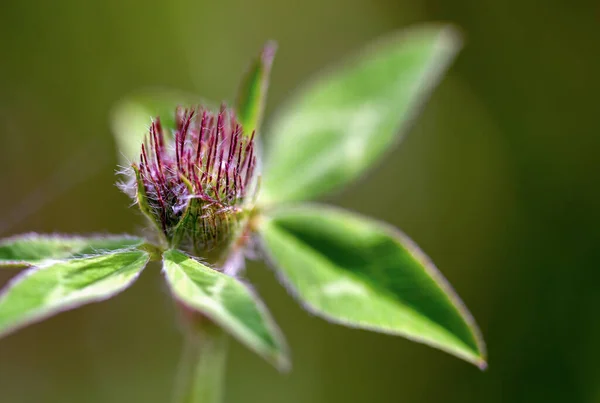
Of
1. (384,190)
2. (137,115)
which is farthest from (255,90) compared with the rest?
(384,190)

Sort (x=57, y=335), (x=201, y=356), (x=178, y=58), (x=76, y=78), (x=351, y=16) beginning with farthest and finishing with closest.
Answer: (x=351, y=16) → (x=178, y=58) → (x=76, y=78) → (x=57, y=335) → (x=201, y=356)

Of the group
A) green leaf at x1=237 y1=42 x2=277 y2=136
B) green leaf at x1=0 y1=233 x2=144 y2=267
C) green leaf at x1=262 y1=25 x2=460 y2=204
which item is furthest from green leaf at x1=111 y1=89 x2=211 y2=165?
green leaf at x1=0 y1=233 x2=144 y2=267

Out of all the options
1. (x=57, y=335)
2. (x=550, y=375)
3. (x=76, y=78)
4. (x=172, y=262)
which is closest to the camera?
(x=172, y=262)

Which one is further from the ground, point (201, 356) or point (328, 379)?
point (201, 356)

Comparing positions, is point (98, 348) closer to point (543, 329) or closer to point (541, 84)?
point (543, 329)

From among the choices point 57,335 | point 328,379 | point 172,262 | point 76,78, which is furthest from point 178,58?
point 172,262

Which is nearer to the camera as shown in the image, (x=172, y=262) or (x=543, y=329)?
(x=172, y=262)

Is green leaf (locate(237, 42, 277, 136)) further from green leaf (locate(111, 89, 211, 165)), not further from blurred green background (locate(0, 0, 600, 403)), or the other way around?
blurred green background (locate(0, 0, 600, 403))
